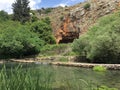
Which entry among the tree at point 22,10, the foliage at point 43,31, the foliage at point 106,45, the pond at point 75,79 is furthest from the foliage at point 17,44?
the pond at point 75,79

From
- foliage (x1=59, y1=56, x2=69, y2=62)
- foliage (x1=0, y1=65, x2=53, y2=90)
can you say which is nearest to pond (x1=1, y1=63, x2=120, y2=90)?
foliage (x1=0, y1=65, x2=53, y2=90)

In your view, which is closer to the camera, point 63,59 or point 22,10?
point 63,59

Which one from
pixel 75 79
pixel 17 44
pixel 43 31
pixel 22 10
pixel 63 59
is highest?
pixel 22 10

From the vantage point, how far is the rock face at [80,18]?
258ft

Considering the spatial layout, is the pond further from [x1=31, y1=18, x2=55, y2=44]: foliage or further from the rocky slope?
[x1=31, y1=18, x2=55, y2=44]: foliage

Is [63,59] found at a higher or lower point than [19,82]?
lower

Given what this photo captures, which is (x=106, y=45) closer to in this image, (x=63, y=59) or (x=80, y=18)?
(x=63, y=59)

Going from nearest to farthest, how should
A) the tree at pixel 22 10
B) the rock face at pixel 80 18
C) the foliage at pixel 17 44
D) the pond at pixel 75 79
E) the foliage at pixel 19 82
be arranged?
the foliage at pixel 19 82 → the pond at pixel 75 79 → the foliage at pixel 17 44 → the rock face at pixel 80 18 → the tree at pixel 22 10

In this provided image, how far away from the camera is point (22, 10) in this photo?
336ft

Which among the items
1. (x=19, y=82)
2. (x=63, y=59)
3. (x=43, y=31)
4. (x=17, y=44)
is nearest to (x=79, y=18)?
(x=43, y=31)

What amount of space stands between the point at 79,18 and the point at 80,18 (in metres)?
0.31

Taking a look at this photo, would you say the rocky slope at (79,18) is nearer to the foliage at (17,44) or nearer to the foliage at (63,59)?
the foliage at (17,44)

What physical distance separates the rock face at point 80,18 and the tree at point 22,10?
15.0 meters

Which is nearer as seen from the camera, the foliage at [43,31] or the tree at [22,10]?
the foliage at [43,31]
